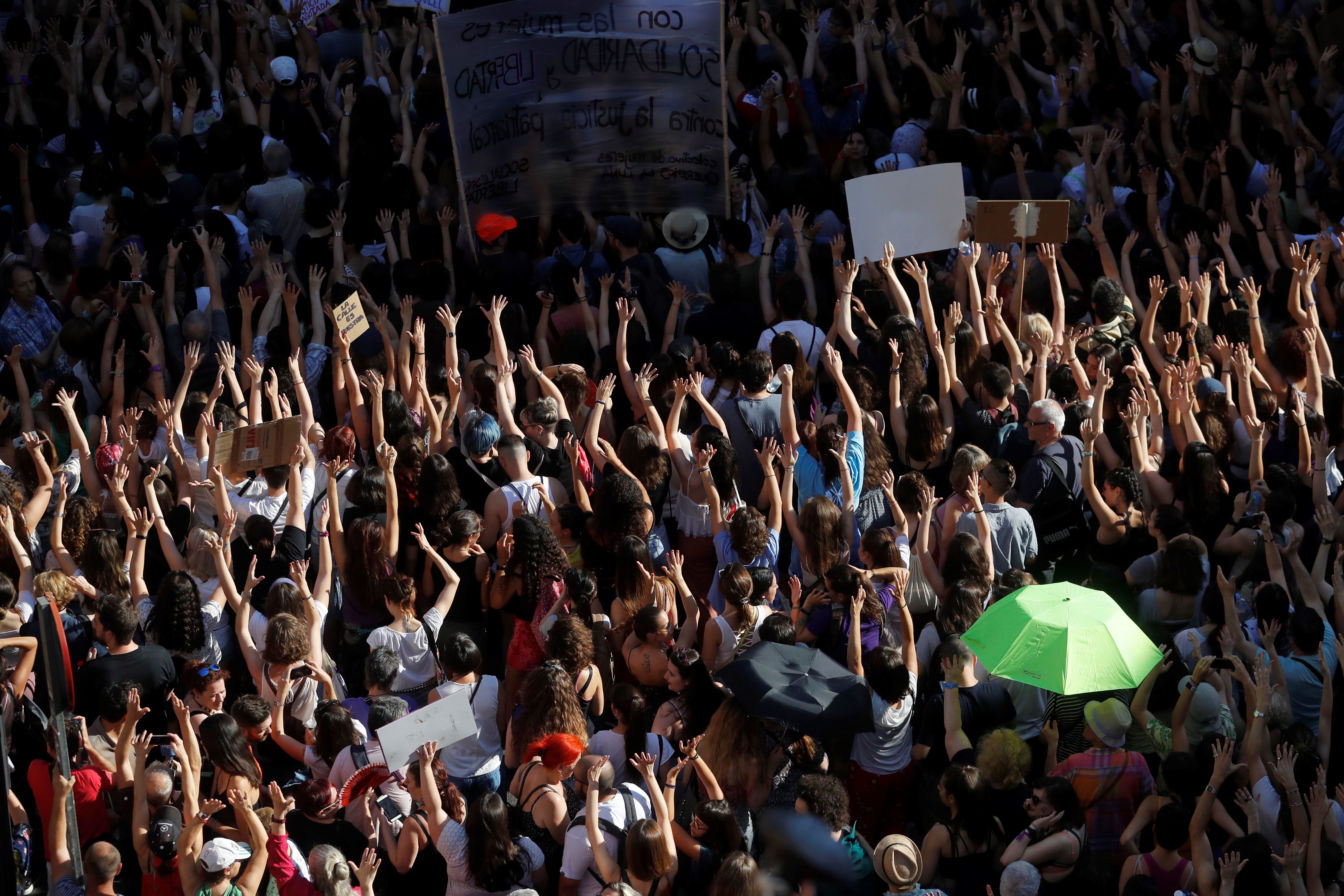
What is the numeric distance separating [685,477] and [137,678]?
2734 millimetres

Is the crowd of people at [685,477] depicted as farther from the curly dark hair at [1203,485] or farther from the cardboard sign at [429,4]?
the cardboard sign at [429,4]

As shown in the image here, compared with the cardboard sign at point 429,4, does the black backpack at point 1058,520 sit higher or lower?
lower

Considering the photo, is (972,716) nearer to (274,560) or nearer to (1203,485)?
(1203,485)

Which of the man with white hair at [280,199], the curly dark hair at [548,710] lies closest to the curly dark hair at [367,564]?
the curly dark hair at [548,710]

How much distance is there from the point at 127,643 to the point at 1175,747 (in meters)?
4.31

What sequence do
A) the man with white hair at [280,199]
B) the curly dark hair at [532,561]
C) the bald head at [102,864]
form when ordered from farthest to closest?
the man with white hair at [280,199] < the curly dark hair at [532,561] < the bald head at [102,864]

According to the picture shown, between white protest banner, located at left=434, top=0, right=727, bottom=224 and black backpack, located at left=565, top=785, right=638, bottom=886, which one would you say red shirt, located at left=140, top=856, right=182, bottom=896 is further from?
white protest banner, located at left=434, top=0, right=727, bottom=224

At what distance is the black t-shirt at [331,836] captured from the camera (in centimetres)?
550

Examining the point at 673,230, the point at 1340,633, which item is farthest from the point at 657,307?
the point at 1340,633

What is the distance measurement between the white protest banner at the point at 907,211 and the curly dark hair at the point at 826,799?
464 cm

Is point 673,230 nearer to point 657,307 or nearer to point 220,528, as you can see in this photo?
point 657,307

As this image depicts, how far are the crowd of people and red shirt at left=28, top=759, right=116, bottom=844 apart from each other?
1.2 inches

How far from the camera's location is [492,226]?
403 inches

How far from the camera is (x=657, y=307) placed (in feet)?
31.8
